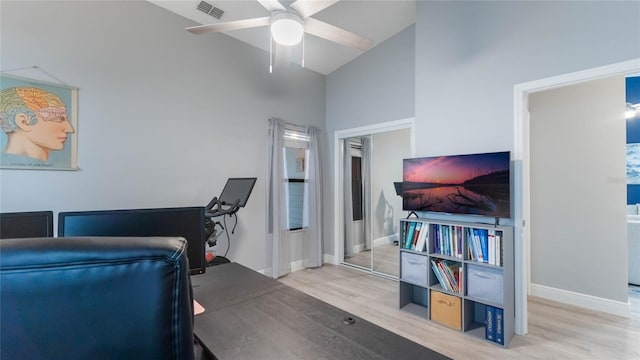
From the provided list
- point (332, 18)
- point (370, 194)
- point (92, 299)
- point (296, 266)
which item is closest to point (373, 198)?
point (370, 194)

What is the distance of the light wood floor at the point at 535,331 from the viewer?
214 centimetres

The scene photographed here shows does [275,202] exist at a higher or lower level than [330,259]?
higher

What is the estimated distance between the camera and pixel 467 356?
2.12m

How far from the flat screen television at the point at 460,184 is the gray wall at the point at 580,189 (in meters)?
1.28

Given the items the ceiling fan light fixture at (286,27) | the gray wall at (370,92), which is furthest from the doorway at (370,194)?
the ceiling fan light fixture at (286,27)

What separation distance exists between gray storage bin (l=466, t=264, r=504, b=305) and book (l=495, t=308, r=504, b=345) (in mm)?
73

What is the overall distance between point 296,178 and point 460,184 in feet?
7.59

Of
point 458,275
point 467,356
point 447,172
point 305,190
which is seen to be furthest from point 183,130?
point 467,356

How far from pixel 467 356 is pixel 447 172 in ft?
4.99

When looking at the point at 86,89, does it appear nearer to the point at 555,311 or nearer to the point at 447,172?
the point at 447,172

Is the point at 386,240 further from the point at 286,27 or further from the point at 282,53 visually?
the point at 286,27

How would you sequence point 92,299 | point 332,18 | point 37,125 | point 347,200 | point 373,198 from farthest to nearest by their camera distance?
point 347,200, point 373,198, point 332,18, point 37,125, point 92,299

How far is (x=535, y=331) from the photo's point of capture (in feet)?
8.00

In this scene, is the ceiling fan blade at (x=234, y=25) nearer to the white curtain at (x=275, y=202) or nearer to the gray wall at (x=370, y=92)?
the white curtain at (x=275, y=202)
